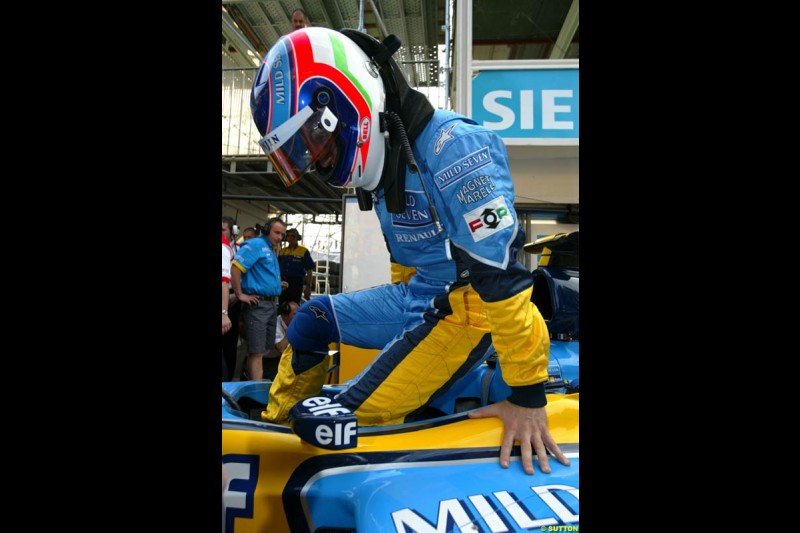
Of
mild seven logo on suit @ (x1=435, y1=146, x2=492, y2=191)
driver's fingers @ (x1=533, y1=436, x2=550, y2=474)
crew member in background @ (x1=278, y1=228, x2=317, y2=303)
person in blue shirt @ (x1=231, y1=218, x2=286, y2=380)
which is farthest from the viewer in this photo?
crew member in background @ (x1=278, y1=228, x2=317, y2=303)

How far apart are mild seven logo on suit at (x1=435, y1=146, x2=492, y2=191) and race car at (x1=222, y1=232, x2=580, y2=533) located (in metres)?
0.72

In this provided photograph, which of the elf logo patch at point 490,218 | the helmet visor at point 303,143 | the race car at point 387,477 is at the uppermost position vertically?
the helmet visor at point 303,143

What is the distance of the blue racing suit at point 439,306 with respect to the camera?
128cm

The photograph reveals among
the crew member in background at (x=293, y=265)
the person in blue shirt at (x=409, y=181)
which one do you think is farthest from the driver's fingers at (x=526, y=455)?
the crew member in background at (x=293, y=265)

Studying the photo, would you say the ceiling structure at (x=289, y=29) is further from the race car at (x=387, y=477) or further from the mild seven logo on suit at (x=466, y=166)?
the race car at (x=387, y=477)

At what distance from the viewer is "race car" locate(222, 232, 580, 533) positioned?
111cm

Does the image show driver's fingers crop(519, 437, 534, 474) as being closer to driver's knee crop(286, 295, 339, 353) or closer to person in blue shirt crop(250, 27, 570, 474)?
person in blue shirt crop(250, 27, 570, 474)

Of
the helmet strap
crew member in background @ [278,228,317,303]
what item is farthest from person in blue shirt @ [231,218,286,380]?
the helmet strap

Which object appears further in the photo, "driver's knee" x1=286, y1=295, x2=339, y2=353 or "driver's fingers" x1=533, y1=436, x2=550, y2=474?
"driver's knee" x1=286, y1=295, x2=339, y2=353

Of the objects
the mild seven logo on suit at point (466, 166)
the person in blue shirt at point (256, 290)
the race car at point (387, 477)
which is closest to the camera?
the race car at point (387, 477)

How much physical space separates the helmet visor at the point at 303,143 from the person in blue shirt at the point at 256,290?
8.83ft

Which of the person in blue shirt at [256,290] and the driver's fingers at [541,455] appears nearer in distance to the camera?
the driver's fingers at [541,455]

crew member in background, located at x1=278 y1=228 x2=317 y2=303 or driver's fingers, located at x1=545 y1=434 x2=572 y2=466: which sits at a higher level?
crew member in background, located at x1=278 y1=228 x2=317 y2=303

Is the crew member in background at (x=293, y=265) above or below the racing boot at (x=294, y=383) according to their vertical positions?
above
